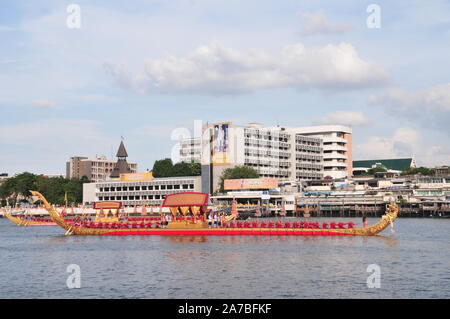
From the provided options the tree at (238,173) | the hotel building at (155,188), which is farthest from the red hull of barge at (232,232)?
the hotel building at (155,188)

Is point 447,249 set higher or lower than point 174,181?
lower

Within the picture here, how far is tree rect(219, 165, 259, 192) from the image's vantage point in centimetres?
18201

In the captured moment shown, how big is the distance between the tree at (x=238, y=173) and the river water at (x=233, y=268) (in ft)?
351

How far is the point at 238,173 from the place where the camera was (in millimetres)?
182000

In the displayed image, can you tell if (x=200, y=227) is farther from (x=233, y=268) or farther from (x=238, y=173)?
(x=238, y=173)

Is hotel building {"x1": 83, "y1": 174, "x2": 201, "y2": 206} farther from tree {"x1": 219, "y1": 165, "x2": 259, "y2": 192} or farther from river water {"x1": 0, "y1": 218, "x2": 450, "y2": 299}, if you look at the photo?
river water {"x1": 0, "y1": 218, "x2": 450, "y2": 299}

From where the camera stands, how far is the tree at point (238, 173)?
182012 mm

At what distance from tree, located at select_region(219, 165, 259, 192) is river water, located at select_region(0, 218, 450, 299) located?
10689 cm

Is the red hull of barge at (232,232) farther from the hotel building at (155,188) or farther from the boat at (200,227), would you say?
the hotel building at (155,188)

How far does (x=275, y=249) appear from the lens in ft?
206

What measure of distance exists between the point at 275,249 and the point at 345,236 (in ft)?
53.9
